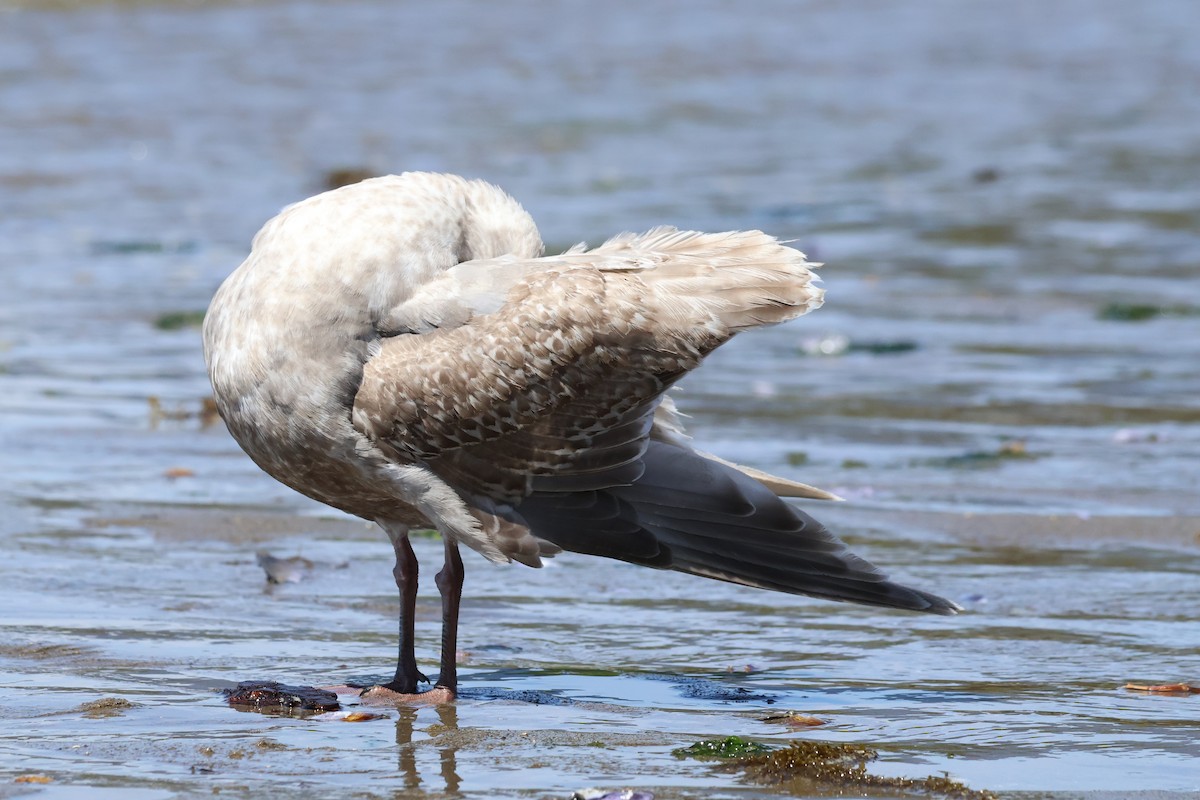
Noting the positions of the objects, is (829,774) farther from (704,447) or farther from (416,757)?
(704,447)

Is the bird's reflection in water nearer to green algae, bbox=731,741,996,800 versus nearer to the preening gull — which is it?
the preening gull

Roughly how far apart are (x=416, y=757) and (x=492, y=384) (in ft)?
3.52

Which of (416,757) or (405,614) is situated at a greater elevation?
(405,614)

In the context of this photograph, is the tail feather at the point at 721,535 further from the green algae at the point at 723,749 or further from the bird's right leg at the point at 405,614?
the green algae at the point at 723,749

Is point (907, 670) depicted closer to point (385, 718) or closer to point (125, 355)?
point (385, 718)

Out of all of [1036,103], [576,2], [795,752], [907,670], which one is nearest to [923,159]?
[1036,103]

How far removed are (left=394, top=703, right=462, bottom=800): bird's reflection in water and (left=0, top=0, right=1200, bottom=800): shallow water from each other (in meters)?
0.01

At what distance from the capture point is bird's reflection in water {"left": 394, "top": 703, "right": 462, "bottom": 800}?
13.7ft

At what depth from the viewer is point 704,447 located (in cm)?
829

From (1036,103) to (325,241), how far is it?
18734 millimetres

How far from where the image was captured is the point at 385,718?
4.88m

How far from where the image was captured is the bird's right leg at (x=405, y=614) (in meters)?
5.22

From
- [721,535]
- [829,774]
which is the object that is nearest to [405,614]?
[721,535]

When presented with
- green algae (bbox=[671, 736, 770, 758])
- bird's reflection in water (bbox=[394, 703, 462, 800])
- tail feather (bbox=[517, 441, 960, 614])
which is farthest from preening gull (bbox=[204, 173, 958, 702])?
green algae (bbox=[671, 736, 770, 758])
